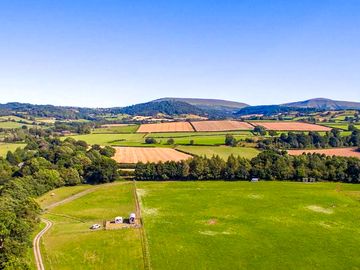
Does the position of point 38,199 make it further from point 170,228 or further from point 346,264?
point 346,264

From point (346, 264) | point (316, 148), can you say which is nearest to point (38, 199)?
point (346, 264)

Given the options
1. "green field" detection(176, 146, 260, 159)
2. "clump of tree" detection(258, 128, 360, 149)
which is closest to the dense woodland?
"green field" detection(176, 146, 260, 159)

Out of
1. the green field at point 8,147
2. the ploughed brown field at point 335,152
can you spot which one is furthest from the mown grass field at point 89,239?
the green field at point 8,147

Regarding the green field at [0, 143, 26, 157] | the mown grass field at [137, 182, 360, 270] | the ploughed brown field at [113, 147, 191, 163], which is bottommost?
the mown grass field at [137, 182, 360, 270]

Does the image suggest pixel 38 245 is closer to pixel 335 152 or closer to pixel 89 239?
pixel 89 239

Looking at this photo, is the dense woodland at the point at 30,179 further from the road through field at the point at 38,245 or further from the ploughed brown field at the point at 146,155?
the ploughed brown field at the point at 146,155

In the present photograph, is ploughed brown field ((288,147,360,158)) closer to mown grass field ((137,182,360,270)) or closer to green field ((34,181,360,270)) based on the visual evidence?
mown grass field ((137,182,360,270))
